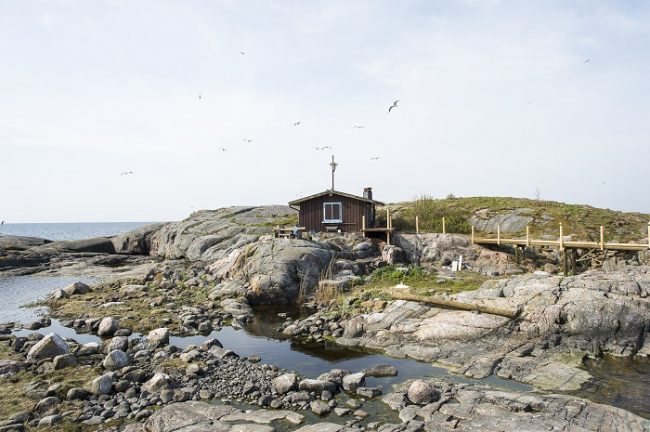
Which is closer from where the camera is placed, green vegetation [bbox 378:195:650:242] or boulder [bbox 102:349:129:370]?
boulder [bbox 102:349:129:370]

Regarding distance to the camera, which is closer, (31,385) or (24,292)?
(31,385)

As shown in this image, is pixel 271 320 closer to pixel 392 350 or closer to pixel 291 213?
pixel 392 350

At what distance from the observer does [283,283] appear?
25062 millimetres

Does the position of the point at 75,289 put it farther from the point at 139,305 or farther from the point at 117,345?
the point at 117,345

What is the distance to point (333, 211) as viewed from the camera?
36.9 meters

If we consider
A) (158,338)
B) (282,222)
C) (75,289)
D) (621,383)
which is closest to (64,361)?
(158,338)

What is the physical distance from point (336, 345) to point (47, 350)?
34.5ft

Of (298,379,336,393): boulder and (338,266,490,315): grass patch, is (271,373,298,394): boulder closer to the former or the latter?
(298,379,336,393): boulder

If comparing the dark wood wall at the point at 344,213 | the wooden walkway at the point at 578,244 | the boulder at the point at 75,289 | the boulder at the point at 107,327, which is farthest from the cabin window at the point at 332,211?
the boulder at the point at 107,327

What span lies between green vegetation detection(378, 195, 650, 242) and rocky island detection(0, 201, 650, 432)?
6.76m

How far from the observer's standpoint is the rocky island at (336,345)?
34.9 ft

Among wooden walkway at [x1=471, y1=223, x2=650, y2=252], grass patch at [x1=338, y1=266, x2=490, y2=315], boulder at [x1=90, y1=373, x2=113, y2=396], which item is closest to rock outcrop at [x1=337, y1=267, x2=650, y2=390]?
grass patch at [x1=338, y1=266, x2=490, y2=315]

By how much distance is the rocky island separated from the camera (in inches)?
419

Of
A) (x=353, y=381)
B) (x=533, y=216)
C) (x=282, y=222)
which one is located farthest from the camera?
(x=282, y=222)
